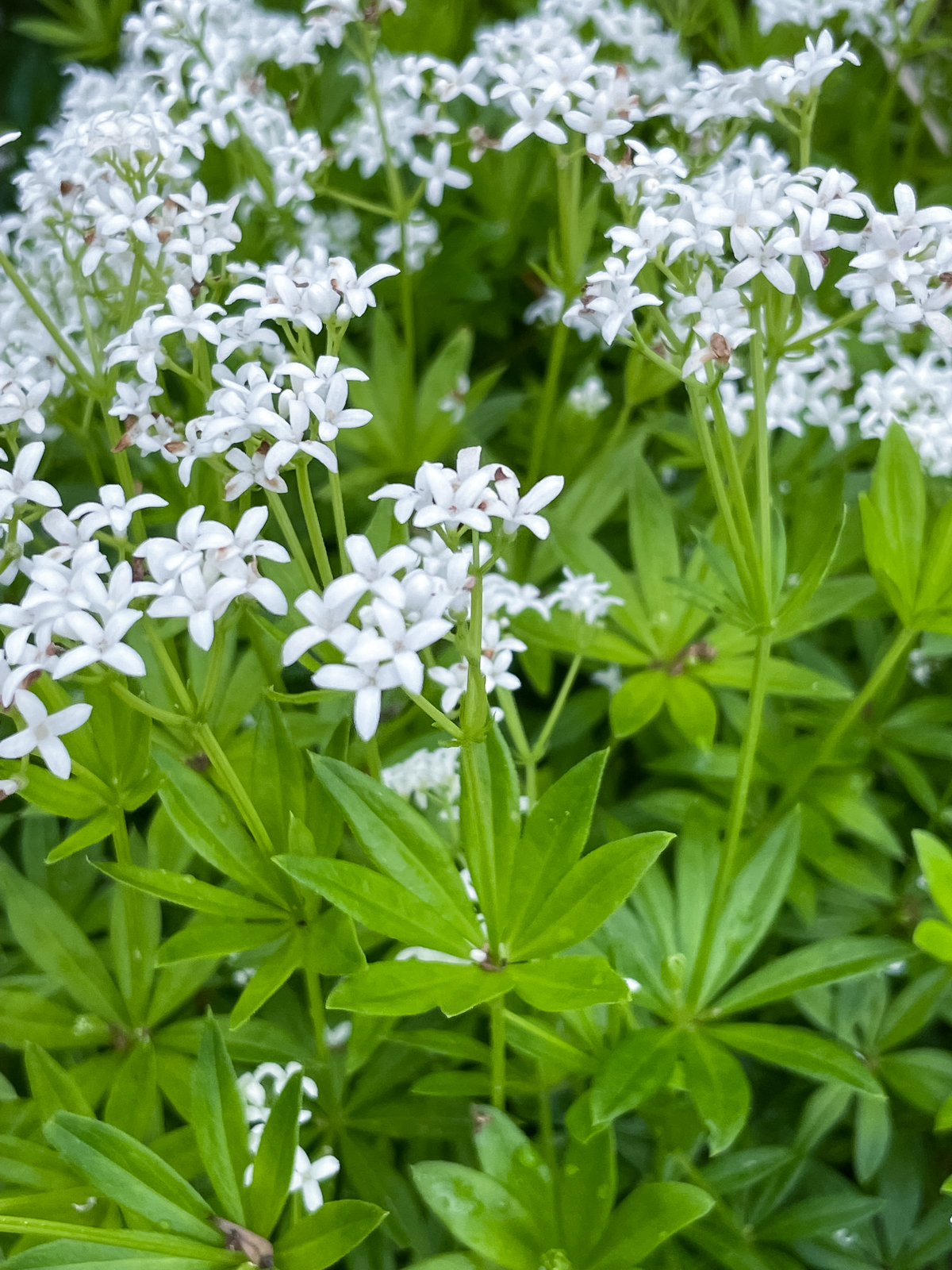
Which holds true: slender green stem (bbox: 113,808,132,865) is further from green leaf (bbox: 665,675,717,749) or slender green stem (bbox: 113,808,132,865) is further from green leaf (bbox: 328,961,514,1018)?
green leaf (bbox: 665,675,717,749)

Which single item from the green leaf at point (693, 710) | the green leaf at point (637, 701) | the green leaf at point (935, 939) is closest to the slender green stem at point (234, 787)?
the green leaf at point (637, 701)

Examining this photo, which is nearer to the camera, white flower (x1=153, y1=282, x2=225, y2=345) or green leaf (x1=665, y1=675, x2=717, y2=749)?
white flower (x1=153, y1=282, x2=225, y2=345)

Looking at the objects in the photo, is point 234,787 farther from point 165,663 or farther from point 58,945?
point 58,945

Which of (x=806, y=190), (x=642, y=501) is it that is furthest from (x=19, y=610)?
(x=642, y=501)

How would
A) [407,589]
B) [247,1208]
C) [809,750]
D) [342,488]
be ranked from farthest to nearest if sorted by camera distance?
[342,488], [809,750], [247,1208], [407,589]

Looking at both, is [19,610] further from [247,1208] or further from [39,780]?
[247,1208]

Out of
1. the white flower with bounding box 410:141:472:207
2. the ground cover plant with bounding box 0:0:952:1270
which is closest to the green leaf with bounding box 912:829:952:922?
the ground cover plant with bounding box 0:0:952:1270
